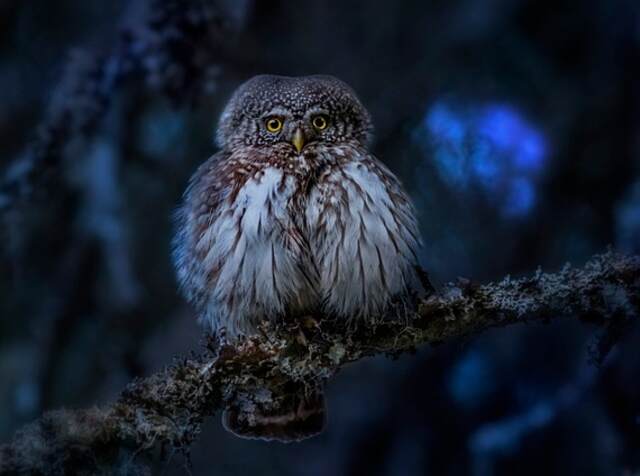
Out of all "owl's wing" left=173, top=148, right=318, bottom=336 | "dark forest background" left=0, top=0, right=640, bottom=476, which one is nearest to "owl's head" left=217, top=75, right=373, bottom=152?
"owl's wing" left=173, top=148, right=318, bottom=336

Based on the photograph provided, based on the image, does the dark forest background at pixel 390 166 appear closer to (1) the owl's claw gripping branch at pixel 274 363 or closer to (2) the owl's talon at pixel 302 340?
(1) the owl's claw gripping branch at pixel 274 363

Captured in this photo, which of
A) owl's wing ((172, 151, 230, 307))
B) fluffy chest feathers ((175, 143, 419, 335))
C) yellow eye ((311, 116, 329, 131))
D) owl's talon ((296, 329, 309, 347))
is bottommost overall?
owl's talon ((296, 329, 309, 347))

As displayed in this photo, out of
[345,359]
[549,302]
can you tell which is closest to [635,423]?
[549,302]

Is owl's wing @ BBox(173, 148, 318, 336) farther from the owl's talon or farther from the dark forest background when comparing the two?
the dark forest background

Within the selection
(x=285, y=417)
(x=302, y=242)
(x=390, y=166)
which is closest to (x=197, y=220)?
(x=302, y=242)

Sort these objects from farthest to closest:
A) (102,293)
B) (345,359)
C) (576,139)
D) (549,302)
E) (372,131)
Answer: (102,293)
(576,139)
(372,131)
(345,359)
(549,302)

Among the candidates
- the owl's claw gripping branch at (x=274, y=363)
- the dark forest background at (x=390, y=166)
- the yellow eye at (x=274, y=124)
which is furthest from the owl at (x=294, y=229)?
the dark forest background at (x=390, y=166)

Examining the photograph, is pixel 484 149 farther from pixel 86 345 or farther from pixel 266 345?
pixel 86 345
